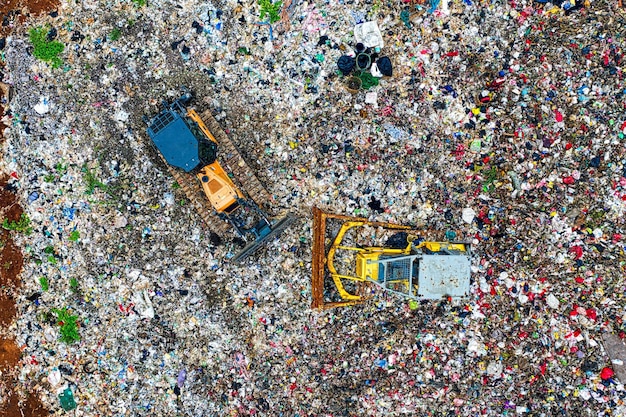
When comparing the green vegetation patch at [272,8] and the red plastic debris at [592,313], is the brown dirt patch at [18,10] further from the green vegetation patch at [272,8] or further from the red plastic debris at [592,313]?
the red plastic debris at [592,313]

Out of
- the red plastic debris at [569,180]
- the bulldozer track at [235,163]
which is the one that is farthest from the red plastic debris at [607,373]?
the bulldozer track at [235,163]

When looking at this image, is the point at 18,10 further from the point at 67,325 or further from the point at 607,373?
the point at 607,373

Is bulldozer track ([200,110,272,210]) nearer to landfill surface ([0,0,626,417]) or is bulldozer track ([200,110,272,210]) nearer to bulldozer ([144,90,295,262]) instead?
bulldozer ([144,90,295,262])

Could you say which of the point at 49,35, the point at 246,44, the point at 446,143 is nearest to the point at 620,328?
the point at 446,143

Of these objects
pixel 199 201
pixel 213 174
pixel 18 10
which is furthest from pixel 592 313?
pixel 18 10

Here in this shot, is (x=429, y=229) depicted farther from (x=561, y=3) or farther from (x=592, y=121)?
(x=561, y=3)
